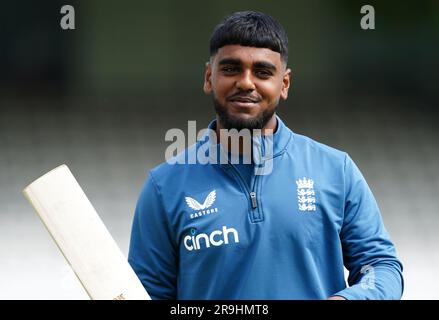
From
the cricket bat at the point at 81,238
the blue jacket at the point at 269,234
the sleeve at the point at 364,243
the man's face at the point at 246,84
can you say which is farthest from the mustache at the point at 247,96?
the cricket bat at the point at 81,238

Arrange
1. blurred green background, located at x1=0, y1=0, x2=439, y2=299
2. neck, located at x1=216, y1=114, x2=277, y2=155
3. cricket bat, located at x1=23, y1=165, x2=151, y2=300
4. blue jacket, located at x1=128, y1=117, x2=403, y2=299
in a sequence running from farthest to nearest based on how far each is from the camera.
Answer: blurred green background, located at x1=0, y1=0, x2=439, y2=299, neck, located at x1=216, y1=114, x2=277, y2=155, blue jacket, located at x1=128, y1=117, x2=403, y2=299, cricket bat, located at x1=23, y1=165, x2=151, y2=300

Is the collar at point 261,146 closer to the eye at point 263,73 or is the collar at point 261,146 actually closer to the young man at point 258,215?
Result: the young man at point 258,215

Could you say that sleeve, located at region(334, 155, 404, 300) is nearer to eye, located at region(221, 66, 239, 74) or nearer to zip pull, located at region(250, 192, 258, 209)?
zip pull, located at region(250, 192, 258, 209)

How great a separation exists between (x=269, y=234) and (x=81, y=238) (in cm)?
33

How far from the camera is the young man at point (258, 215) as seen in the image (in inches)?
56.7

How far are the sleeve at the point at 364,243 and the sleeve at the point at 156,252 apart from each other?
322 mm

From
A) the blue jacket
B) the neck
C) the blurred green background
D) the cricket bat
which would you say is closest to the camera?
the cricket bat

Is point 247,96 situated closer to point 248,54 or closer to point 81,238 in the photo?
point 248,54

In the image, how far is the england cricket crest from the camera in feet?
4.80

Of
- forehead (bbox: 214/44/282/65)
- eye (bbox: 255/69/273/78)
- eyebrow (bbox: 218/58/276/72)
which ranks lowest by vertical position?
eye (bbox: 255/69/273/78)

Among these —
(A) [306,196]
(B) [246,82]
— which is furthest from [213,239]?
(B) [246,82]

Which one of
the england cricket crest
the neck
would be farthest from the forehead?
the england cricket crest

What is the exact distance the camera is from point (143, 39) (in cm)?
443

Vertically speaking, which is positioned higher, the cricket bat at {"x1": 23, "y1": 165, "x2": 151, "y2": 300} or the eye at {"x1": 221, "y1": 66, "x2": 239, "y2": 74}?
the eye at {"x1": 221, "y1": 66, "x2": 239, "y2": 74}
